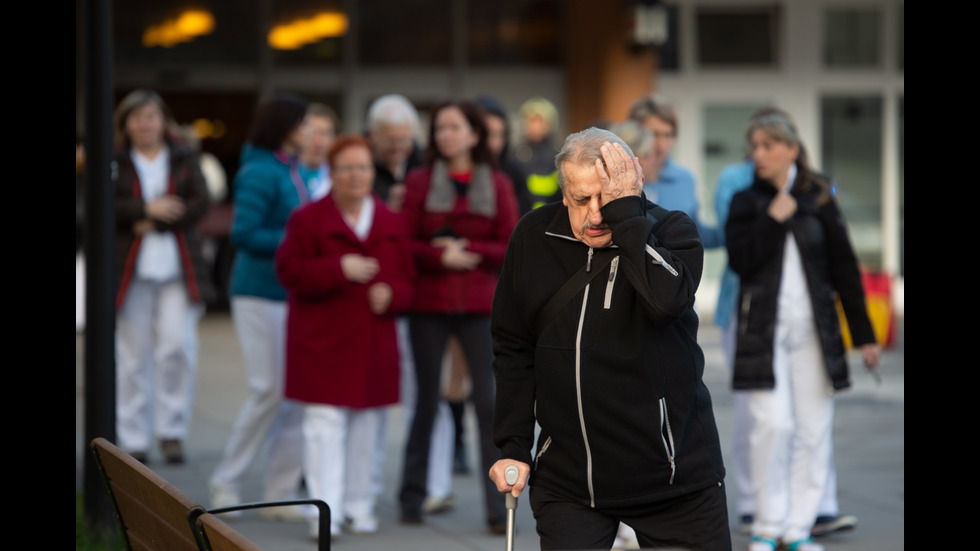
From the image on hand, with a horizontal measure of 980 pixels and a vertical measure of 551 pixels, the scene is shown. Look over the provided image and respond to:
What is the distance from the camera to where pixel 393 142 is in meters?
7.94

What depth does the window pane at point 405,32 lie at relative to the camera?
1848 cm

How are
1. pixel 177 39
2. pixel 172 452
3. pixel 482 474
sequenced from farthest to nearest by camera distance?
pixel 177 39 < pixel 172 452 < pixel 482 474

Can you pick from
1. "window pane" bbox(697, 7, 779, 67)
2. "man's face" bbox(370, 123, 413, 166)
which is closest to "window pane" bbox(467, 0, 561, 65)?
"window pane" bbox(697, 7, 779, 67)

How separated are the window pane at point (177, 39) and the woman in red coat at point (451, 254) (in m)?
11.7

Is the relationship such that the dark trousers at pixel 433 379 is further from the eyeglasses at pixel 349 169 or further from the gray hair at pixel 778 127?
the gray hair at pixel 778 127

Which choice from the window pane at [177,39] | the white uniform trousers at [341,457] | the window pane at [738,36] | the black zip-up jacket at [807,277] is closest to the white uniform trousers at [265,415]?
the white uniform trousers at [341,457]

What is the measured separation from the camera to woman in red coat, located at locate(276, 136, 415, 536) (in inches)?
266

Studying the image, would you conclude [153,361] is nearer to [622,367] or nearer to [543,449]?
[543,449]

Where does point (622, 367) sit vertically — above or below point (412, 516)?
above

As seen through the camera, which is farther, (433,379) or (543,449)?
(433,379)

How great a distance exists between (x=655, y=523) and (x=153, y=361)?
5588 mm

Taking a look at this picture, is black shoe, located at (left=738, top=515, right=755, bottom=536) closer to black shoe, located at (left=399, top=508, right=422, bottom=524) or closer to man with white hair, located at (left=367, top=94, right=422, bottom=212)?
black shoe, located at (left=399, top=508, right=422, bottom=524)

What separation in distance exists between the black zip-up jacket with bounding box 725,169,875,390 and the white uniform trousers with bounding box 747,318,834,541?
8cm

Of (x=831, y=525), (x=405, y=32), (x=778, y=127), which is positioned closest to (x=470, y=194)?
(x=778, y=127)
